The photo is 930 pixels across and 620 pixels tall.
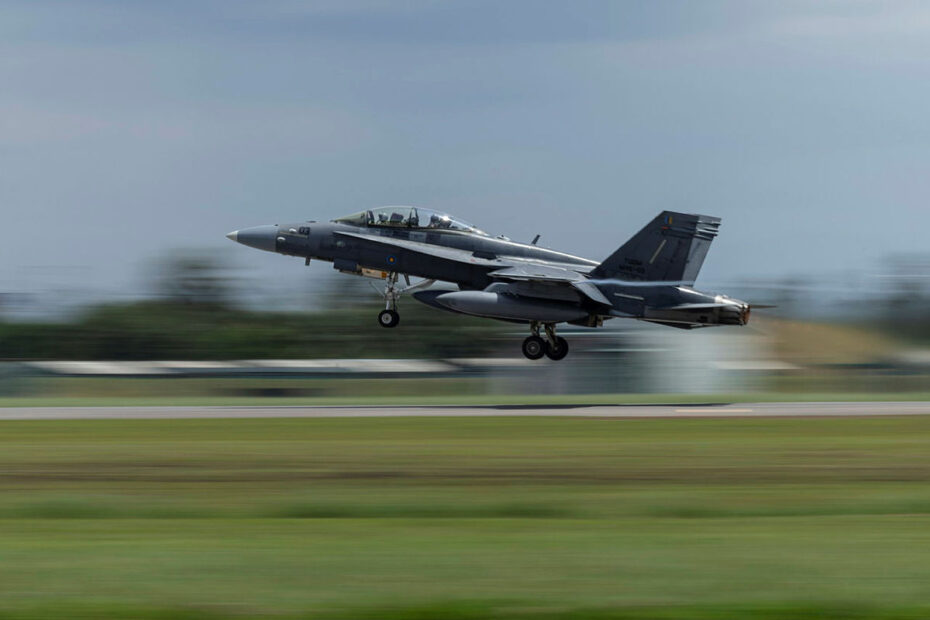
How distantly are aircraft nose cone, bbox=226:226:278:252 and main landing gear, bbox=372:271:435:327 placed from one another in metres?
4.21

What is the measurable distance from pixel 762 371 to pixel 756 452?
2965cm

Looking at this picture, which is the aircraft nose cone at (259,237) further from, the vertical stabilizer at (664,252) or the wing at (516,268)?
the vertical stabilizer at (664,252)

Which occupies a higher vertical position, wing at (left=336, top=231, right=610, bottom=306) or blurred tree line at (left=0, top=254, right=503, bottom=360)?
wing at (left=336, top=231, right=610, bottom=306)

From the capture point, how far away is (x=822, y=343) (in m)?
54.2

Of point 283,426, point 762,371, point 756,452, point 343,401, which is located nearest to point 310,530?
point 756,452

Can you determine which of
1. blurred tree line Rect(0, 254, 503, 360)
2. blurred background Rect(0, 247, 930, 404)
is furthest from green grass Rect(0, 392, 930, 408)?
blurred tree line Rect(0, 254, 503, 360)

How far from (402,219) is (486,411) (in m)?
7.45

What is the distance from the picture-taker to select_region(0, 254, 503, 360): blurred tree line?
261 feet

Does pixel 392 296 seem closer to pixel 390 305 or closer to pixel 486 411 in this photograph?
pixel 390 305

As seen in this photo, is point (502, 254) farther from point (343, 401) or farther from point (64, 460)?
point (64, 460)

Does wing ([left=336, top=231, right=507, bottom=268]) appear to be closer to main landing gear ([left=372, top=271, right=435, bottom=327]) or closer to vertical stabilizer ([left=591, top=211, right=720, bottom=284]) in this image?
main landing gear ([left=372, top=271, right=435, bottom=327])

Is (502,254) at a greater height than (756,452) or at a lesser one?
greater

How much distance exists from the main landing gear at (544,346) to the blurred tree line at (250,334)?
35.2 meters

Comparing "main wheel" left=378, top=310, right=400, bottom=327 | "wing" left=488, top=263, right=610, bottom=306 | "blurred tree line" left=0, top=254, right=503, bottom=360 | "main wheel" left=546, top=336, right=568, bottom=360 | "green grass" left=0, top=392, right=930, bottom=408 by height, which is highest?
"wing" left=488, top=263, right=610, bottom=306
